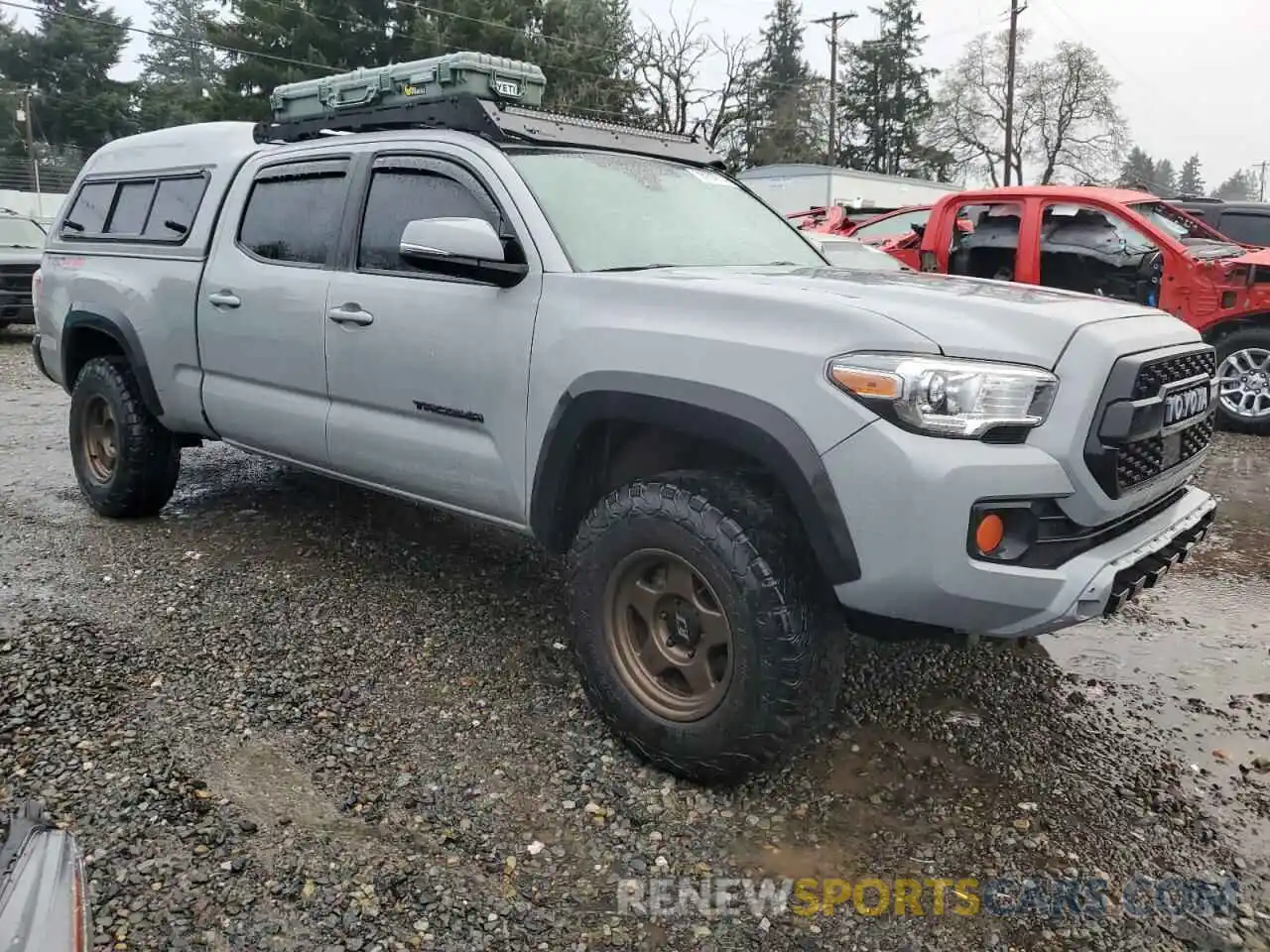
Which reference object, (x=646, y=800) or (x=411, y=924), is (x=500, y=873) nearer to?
(x=411, y=924)

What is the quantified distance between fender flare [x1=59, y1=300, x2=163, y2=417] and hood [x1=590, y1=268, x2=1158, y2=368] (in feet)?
9.49

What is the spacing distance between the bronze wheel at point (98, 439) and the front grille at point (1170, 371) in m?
4.84

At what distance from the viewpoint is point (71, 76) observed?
1882 inches

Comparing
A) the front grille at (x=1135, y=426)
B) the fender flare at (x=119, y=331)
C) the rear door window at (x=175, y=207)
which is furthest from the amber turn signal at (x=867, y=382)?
the fender flare at (x=119, y=331)

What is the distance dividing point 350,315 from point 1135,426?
2681 mm

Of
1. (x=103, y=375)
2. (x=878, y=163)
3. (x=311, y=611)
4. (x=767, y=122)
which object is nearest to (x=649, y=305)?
(x=311, y=611)

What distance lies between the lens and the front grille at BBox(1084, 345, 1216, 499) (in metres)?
2.48

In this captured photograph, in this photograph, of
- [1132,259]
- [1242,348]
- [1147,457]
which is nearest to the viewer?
[1147,457]

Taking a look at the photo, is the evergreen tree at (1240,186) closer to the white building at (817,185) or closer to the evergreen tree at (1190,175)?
the evergreen tree at (1190,175)

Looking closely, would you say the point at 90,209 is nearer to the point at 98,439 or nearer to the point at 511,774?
the point at 98,439

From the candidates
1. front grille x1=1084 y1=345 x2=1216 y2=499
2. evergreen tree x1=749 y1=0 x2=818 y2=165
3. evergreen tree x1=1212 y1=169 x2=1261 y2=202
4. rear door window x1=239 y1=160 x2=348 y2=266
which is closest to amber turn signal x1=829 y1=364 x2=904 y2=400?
front grille x1=1084 y1=345 x2=1216 y2=499

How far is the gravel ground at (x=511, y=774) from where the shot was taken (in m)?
2.37

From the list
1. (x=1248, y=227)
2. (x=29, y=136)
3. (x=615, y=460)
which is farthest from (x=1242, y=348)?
(x=29, y=136)

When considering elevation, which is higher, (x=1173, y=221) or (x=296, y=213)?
(x=1173, y=221)
